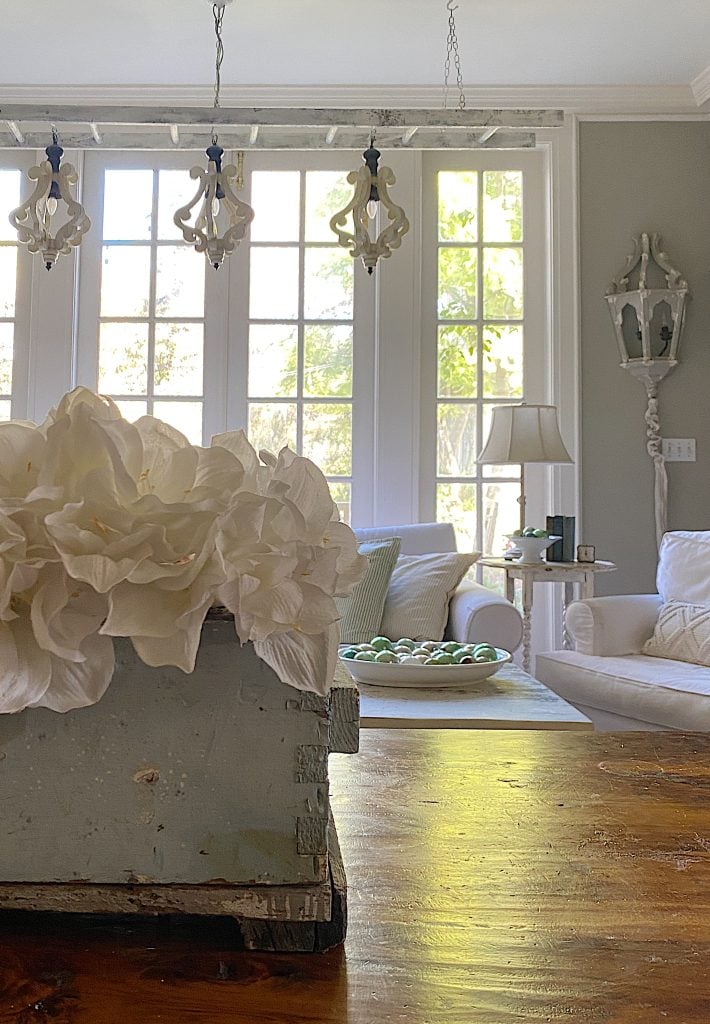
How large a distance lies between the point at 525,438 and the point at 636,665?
1035mm

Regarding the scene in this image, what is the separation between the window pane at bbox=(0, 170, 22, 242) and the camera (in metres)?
4.32

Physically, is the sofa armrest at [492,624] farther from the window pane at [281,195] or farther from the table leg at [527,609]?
the window pane at [281,195]

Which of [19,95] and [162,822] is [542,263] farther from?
[162,822]

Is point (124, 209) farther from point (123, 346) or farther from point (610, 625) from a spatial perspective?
point (610, 625)

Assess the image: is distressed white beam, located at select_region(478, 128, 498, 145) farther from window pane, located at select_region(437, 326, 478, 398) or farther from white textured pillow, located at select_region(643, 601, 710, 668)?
white textured pillow, located at select_region(643, 601, 710, 668)

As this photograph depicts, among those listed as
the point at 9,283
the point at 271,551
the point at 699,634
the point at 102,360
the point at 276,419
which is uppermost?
the point at 9,283

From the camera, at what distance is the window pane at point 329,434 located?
429cm

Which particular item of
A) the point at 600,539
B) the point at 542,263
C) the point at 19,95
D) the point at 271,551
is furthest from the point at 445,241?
the point at 271,551

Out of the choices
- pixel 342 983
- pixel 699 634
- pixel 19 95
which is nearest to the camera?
pixel 342 983

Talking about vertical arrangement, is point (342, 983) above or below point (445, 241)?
below

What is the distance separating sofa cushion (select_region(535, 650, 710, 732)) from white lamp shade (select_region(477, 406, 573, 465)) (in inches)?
31.5

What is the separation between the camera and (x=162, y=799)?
0.52m

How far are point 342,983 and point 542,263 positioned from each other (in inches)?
164

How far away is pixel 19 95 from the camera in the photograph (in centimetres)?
413
